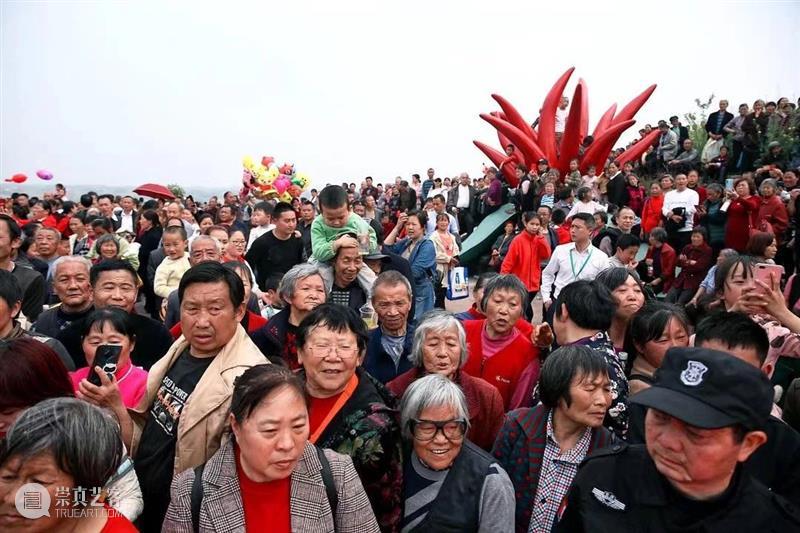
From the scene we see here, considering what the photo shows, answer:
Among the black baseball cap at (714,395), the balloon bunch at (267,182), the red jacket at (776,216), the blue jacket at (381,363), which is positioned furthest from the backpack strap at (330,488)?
the balloon bunch at (267,182)

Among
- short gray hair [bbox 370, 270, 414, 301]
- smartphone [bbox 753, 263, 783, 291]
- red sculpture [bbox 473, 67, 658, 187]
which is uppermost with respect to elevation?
red sculpture [bbox 473, 67, 658, 187]

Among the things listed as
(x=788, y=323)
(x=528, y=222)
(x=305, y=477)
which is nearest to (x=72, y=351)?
(x=305, y=477)

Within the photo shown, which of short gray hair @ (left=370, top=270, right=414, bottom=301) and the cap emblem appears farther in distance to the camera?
short gray hair @ (left=370, top=270, right=414, bottom=301)

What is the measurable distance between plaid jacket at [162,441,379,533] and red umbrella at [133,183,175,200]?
392 inches

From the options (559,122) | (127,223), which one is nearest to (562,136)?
(559,122)

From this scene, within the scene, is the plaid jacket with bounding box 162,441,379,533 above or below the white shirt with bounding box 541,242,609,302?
below

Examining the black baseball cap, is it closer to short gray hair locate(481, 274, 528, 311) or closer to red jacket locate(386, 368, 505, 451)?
red jacket locate(386, 368, 505, 451)

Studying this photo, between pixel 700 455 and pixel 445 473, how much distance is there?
3.16 ft

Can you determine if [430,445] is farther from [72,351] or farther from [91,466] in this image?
[72,351]

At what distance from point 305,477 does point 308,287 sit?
150 cm

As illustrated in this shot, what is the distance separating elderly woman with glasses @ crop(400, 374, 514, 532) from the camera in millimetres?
1965

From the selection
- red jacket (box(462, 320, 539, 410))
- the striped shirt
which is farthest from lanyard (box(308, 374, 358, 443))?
red jacket (box(462, 320, 539, 410))

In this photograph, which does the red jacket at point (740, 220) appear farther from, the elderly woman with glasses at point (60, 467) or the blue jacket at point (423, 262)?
the elderly woman with glasses at point (60, 467)

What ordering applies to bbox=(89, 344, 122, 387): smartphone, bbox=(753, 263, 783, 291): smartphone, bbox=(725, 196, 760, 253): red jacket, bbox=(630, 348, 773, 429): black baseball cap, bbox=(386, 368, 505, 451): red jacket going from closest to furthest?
bbox=(630, 348, 773, 429): black baseball cap
bbox=(89, 344, 122, 387): smartphone
bbox=(753, 263, 783, 291): smartphone
bbox=(386, 368, 505, 451): red jacket
bbox=(725, 196, 760, 253): red jacket
